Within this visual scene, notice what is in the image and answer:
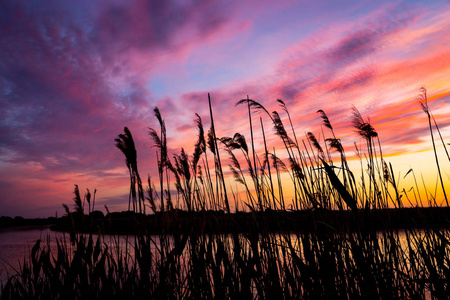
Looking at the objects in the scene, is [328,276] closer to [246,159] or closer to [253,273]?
[253,273]

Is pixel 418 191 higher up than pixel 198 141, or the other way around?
pixel 198 141

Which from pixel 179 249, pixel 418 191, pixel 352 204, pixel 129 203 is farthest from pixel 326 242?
pixel 418 191

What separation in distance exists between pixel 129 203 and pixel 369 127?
3.42 m

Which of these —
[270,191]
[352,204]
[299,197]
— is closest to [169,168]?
[270,191]

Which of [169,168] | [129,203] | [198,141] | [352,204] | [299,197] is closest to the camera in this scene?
[352,204]

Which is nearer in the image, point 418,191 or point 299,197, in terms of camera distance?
point 299,197

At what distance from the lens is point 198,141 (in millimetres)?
4285

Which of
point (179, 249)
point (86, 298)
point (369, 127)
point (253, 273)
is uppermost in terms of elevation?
point (369, 127)

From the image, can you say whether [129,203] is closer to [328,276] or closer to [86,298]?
[86,298]

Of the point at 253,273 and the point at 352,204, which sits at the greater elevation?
the point at 352,204

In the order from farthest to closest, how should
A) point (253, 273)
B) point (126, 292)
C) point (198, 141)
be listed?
point (198, 141) < point (126, 292) < point (253, 273)

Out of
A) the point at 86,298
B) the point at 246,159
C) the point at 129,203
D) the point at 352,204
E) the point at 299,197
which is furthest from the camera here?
the point at 246,159

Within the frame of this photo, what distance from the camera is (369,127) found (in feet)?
13.3

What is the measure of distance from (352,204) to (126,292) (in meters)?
2.17
